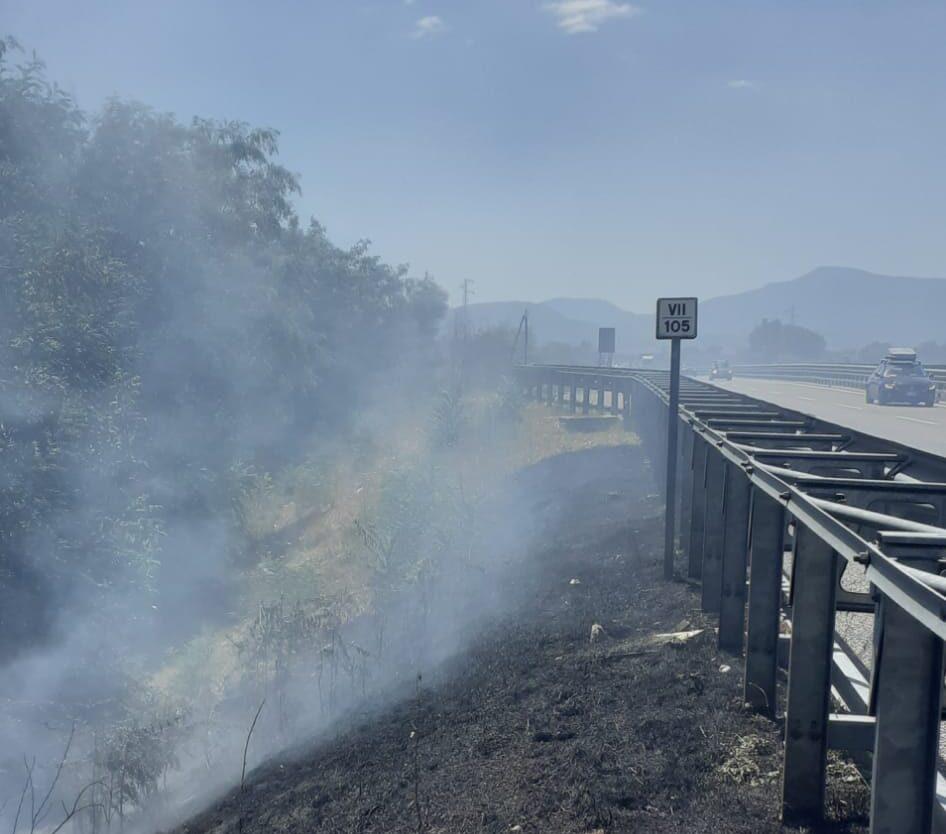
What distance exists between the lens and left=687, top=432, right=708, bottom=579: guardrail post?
7020 mm

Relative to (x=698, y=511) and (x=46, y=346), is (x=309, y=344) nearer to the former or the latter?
(x=46, y=346)

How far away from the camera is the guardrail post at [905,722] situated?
2.46 metres

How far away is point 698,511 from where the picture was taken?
23.7ft

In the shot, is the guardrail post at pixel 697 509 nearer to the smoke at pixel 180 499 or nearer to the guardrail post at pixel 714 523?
the guardrail post at pixel 714 523

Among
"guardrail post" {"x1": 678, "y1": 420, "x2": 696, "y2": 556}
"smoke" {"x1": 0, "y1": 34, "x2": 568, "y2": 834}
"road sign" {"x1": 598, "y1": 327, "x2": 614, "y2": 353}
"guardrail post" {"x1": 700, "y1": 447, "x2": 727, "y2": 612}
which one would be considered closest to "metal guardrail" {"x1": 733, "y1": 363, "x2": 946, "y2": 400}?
"road sign" {"x1": 598, "y1": 327, "x2": 614, "y2": 353}

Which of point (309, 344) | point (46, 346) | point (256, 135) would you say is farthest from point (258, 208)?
point (46, 346)

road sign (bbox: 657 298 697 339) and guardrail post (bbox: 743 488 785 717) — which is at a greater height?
road sign (bbox: 657 298 697 339)

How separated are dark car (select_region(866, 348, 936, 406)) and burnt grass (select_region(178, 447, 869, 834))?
70.2ft

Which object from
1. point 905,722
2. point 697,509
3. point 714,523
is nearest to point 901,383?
point 697,509

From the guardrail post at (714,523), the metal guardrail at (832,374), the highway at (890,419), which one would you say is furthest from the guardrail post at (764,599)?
the metal guardrail at (832,374)

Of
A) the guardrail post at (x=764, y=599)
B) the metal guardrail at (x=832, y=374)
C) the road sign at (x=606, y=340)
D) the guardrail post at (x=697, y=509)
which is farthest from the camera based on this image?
the road sign at (x=606, y=340)

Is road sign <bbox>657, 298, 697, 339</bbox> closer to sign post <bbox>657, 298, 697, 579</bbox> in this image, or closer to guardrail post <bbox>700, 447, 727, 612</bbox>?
sign post <bbox>657, 298, 697, 579</bbox>

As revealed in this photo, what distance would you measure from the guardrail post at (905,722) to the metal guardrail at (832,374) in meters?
29.3

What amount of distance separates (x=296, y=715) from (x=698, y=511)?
12.6ft
